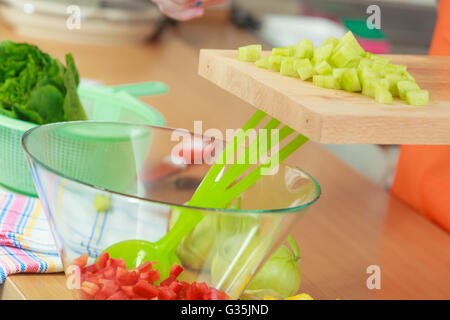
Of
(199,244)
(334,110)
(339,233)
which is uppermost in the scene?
(334,110)

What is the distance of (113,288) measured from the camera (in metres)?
0.59

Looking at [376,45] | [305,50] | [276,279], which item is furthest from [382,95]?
[376,45]

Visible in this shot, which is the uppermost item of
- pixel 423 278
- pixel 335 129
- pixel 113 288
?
pixel 335 129

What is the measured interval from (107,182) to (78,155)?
5 cm

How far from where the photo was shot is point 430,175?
1194 mm

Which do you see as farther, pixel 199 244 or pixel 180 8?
pixel 180 8

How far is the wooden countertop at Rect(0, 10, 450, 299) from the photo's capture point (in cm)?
83

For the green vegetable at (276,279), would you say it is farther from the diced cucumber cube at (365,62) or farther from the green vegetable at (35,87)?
the green vegetable at (35,87)

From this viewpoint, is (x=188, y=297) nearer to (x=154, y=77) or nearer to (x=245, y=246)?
(x=245, y=246)

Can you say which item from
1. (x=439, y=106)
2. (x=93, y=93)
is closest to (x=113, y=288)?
(x=439, y=106)

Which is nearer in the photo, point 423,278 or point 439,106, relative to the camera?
point 439,106

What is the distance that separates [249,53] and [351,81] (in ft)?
0.43

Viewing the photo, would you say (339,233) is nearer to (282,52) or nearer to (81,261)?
(282,52)

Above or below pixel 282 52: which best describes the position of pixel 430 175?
below
